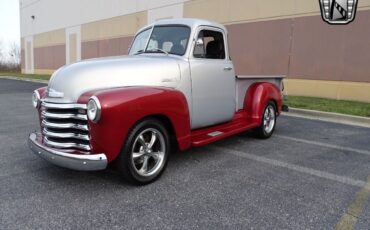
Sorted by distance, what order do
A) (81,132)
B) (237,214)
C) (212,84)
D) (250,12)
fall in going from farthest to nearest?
(250,12)
(212,84)
(81,132)
(237,214)

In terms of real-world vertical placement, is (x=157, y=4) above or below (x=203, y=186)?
above

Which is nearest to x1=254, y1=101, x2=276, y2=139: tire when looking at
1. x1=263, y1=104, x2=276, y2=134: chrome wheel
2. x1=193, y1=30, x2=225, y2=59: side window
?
x1=263, y1=104, x2=276, y2=134: chrome wheel

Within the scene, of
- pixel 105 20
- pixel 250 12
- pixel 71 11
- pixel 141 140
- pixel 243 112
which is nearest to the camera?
pixel 141 140

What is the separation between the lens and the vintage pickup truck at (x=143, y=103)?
3.69 metres

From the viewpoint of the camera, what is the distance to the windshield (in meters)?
5.07

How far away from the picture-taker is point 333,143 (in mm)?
6492

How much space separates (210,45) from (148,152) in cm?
231

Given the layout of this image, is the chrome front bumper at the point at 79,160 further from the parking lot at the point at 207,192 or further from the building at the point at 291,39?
the building at the point at 291,39

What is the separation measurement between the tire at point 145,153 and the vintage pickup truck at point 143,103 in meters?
0.01

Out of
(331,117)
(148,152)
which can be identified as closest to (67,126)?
(148,152)

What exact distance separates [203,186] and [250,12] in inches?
476

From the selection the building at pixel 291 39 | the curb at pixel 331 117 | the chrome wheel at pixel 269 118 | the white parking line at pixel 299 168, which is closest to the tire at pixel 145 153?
the white parking line at pixel 299 168

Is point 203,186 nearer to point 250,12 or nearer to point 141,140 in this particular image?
point 141,140

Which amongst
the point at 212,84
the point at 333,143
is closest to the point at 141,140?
the point at 212,84
